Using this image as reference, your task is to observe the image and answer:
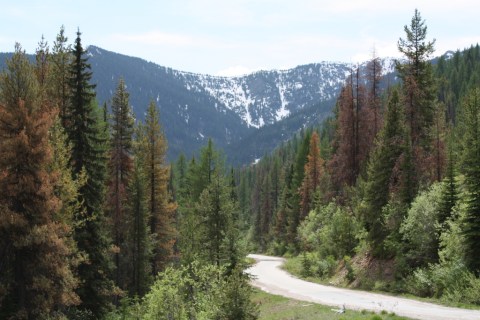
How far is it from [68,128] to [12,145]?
716 cm

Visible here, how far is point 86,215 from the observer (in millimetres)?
26625

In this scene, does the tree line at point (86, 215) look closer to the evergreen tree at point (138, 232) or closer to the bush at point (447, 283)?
the evergreen tree at point (138, 232)

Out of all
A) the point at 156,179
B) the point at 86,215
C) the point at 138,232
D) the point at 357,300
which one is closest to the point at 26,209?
the point at 86,215

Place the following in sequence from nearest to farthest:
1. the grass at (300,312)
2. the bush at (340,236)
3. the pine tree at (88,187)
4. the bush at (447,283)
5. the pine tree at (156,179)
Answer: the grass at (300,312) → the bush at (447,283) → the pine tree at (88,187) → the bush at (340,236) → the pine tree at (156,179)

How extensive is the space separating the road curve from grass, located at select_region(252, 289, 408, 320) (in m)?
0.71

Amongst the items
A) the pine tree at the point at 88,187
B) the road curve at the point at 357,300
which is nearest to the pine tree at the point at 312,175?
the road curve at the point at 357,300

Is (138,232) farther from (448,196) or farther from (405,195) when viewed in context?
(448,196)

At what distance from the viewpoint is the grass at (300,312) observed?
679 inches

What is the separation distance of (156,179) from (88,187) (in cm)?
1119

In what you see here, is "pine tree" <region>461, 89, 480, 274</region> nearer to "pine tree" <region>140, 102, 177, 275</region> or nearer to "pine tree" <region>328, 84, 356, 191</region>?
"pine tree" <region>140, 102, 177, 275</region>

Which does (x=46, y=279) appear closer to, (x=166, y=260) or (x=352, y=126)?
(x=166, y=260)

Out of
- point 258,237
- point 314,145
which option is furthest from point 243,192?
point 314,145

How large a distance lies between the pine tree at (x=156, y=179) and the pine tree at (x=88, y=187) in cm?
964

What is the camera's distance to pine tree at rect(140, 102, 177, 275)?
38125 mm
